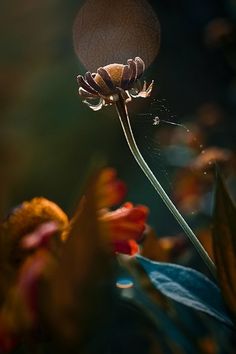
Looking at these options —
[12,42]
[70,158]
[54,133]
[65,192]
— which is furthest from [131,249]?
[12,42]

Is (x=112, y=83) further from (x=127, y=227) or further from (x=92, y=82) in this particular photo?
(x=127, y=227)

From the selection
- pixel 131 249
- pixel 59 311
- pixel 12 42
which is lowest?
pixel 12 42

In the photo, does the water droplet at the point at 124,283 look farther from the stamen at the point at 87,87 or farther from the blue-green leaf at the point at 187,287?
the stamen at the point at 87,87

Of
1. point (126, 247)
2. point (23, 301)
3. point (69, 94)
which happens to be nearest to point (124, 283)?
point (126, 247)

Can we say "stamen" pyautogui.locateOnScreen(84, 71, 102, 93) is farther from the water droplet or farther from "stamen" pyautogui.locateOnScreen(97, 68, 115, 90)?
the water droplet

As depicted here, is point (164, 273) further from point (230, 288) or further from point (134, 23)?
point (134, 23)

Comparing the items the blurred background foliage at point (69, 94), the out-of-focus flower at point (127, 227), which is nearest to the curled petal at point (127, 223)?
the out-of-focus flower at point (127, 227)
